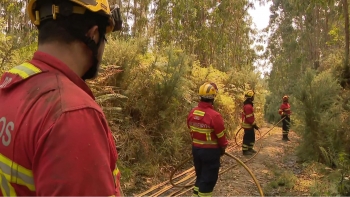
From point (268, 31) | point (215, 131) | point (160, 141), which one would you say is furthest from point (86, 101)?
point (268, 31)

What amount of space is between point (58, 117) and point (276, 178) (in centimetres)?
798

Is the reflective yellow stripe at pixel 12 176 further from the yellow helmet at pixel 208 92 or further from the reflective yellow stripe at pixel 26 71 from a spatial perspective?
the yellow helmet at pixel 208 92

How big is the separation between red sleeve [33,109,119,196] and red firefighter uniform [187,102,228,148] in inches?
189

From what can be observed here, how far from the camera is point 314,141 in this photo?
9.35 meters

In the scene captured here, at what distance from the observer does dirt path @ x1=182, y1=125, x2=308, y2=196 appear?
24.0 feet

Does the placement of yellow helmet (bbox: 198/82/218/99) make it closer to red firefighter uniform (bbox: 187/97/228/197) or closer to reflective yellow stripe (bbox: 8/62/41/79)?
red firefighter uniform (bbox: 187/97/228/197)

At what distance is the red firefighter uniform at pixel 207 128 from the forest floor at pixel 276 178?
184 cm

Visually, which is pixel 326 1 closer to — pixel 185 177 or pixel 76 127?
pixel 185 177

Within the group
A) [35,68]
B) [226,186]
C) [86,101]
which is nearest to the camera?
[86,101]

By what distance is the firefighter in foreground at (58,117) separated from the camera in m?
1.02

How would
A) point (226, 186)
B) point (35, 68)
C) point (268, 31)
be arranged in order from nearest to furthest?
point (35, 68)
point (226, 186)
point (268, 31)

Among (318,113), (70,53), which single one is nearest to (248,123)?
(318,113)

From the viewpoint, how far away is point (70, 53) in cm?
133

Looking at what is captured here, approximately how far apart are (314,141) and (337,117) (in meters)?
A: 1.04
